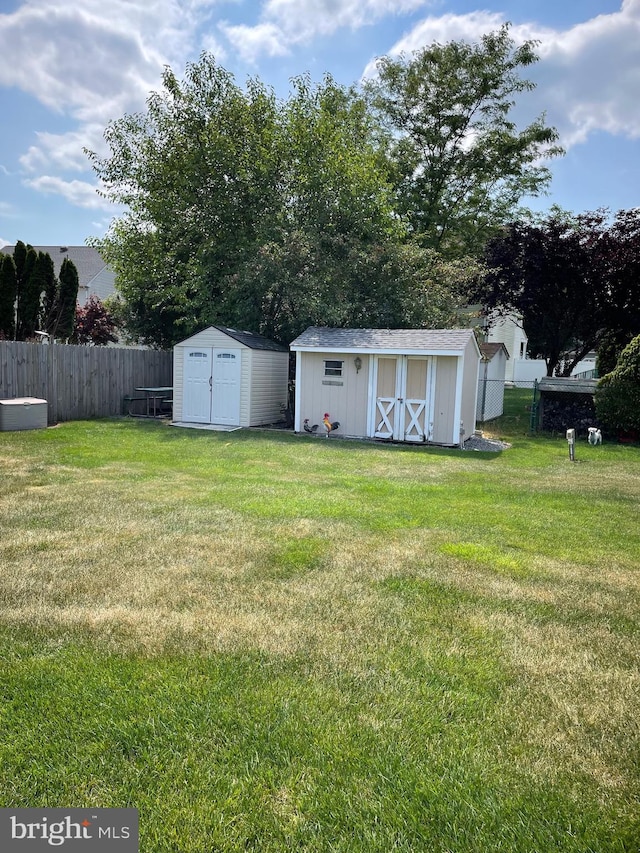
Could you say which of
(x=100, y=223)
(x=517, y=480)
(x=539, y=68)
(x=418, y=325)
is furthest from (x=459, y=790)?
(x=539, y=68)

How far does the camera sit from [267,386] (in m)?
14.6

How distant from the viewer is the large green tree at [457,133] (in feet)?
77.7

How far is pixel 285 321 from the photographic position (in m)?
16.6

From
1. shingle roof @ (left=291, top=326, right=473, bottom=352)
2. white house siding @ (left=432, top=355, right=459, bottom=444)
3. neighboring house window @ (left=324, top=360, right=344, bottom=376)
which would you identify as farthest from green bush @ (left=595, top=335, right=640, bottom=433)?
neighboring house window @ (left=324, top=360, right=344, bottom=376)

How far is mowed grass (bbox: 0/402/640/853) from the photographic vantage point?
201cm

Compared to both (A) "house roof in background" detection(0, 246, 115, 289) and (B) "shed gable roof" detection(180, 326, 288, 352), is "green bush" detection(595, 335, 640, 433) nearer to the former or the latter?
(B) "shed gable roof" detection(180, 326, 288, 352)

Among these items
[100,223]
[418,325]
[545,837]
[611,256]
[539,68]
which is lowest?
[545,837]

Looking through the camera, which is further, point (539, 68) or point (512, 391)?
point (512, 391)

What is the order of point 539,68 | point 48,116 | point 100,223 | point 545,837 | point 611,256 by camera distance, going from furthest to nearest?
point 539,68 → point 100,223 → point 611,256 → point 48,116 → point 545,837

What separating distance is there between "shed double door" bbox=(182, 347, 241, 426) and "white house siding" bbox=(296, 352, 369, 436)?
5.44 ft

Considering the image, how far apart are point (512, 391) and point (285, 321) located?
13285 mm

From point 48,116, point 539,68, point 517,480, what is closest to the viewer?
point 517,480

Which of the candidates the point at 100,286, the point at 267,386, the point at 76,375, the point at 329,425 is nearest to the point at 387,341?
the point at 329,425

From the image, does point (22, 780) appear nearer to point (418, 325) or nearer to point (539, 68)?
point (418, 325)
